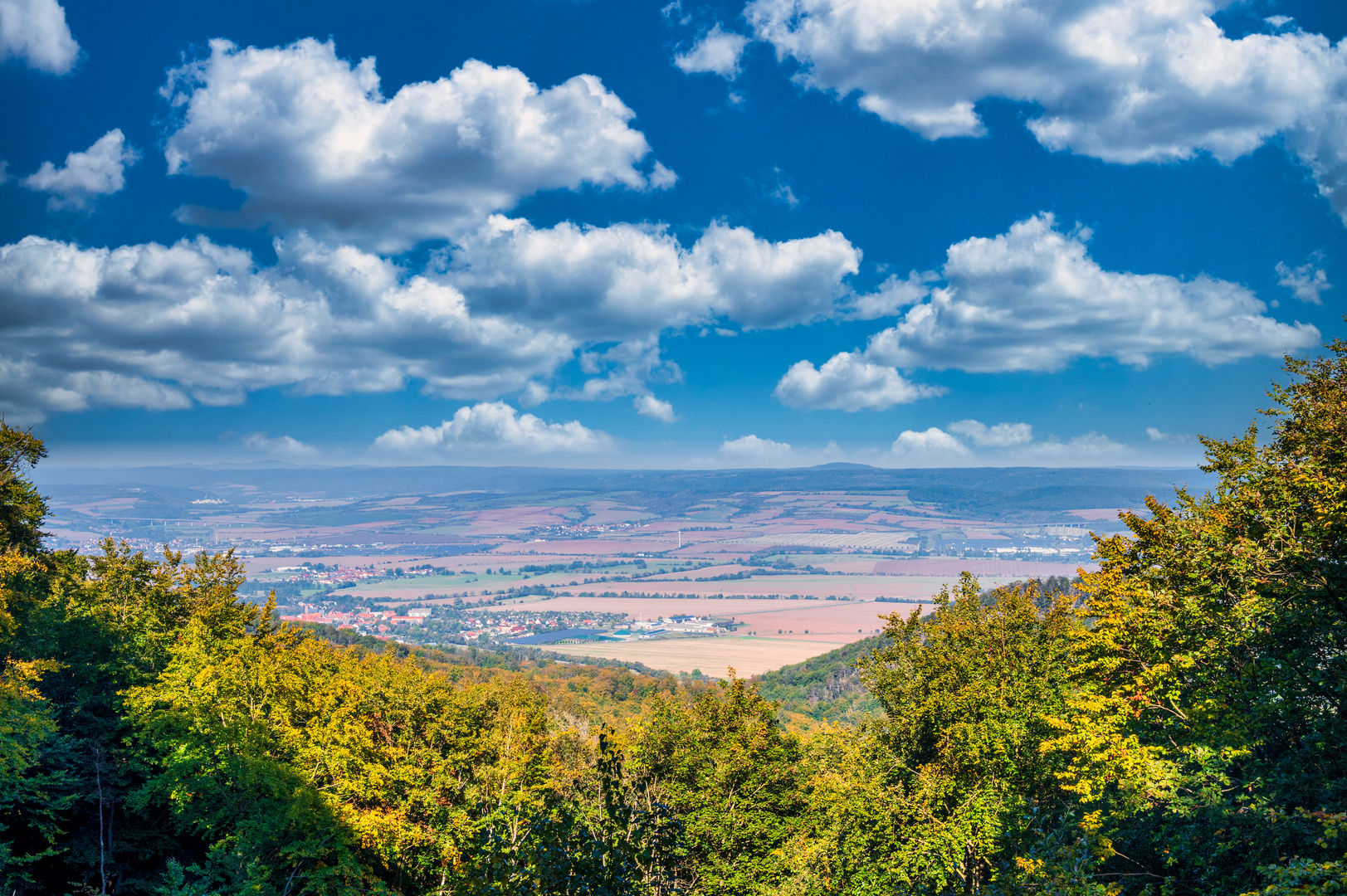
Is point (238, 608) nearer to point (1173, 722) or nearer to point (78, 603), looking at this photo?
point (78, 603)

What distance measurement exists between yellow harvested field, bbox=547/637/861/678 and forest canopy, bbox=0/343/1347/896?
11737 centimetres

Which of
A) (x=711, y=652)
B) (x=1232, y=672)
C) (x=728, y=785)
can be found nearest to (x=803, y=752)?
(x=728, y=785)

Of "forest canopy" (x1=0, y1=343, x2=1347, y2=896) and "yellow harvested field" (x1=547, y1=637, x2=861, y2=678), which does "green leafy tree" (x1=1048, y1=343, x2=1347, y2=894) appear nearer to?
"forest canopy" (x1=0, y1=343, x2=1347, y2=896)

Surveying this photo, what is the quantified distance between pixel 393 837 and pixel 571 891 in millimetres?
17423

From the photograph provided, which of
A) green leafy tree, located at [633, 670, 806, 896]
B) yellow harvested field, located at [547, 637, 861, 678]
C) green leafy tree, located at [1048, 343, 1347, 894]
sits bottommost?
yellow harvested field, located at [547, 637, 861, 678]

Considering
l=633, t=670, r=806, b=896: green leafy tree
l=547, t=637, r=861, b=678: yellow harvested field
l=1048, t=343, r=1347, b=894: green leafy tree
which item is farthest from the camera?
l=547, t=637, r=861, b=678: yellow harvested field

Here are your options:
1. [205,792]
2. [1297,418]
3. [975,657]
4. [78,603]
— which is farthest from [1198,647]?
[78,603]

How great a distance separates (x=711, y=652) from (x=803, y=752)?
5775 inches

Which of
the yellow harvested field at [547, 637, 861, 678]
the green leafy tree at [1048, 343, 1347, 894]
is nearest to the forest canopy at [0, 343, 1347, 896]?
the green leafy tree at [1048, 343, 1347, 894]

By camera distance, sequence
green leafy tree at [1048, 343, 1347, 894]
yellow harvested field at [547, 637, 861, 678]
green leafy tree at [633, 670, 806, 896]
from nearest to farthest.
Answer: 1. green leafy tree at [1048, 343, 1347, 894]
2. green leafy tree at [633, 670, 806, 896]
3. yellow harvested field at [547, 637, 861, 678]

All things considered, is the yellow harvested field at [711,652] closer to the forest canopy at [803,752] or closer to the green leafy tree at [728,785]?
the green leafy tree at [728,785]

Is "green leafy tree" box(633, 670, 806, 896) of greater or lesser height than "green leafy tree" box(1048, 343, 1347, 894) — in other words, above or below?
below

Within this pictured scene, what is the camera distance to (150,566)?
43875mm

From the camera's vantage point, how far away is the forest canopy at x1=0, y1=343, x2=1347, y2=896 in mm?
16141
